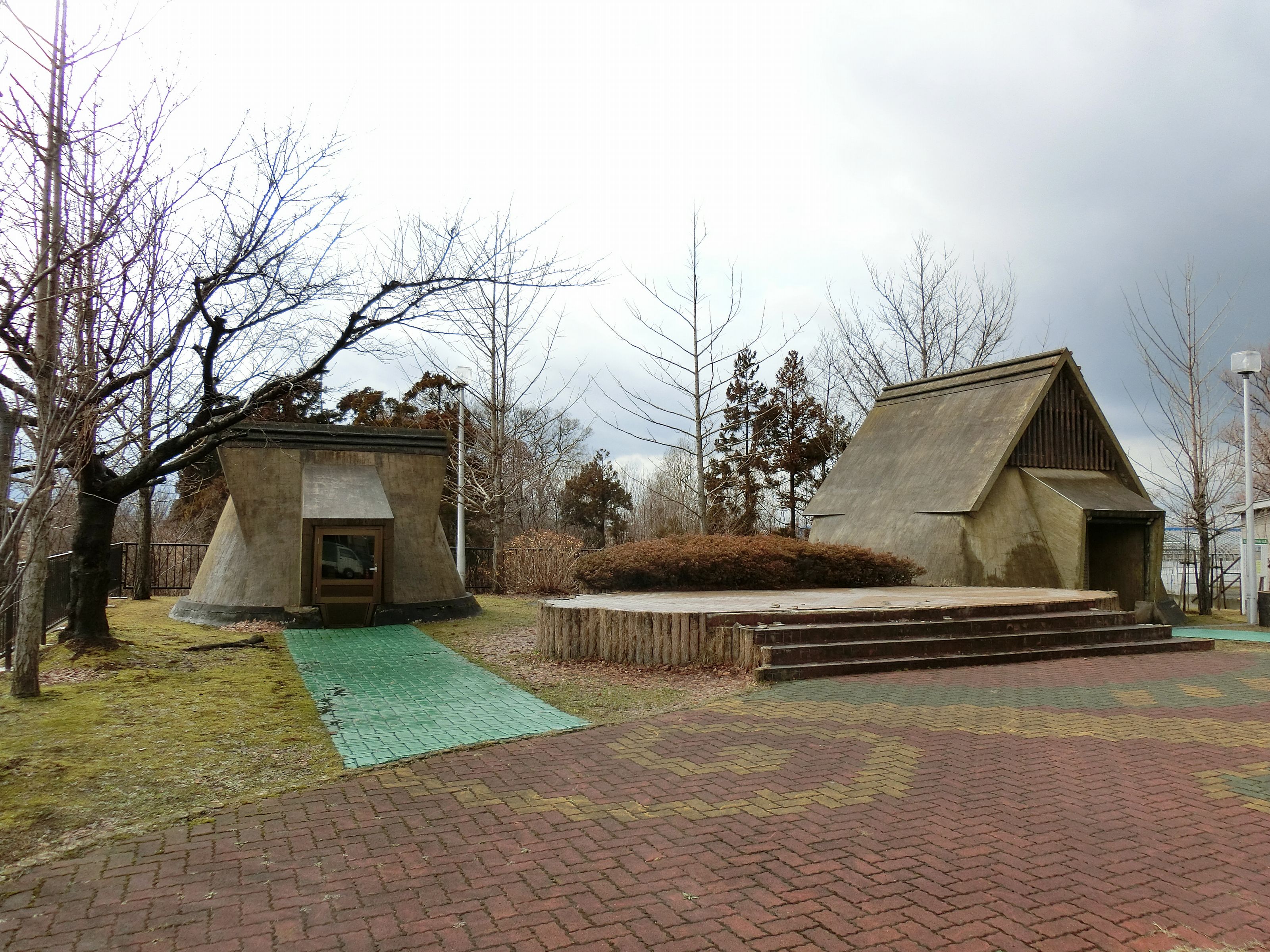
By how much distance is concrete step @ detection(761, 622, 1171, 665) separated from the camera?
10.1m

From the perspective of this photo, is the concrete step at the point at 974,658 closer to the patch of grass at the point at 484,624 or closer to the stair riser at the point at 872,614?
the stair riser at the point at 872,614

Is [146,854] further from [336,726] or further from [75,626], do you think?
[75,626]

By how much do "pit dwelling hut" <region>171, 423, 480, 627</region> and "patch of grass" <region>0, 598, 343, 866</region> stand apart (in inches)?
169

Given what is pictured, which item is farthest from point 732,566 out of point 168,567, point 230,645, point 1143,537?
point 168,567

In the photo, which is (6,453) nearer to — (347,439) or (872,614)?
(872,614)

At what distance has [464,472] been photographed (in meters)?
24.7

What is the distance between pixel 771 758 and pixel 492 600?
15.0 m

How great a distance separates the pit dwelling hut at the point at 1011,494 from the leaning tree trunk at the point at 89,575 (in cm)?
1496

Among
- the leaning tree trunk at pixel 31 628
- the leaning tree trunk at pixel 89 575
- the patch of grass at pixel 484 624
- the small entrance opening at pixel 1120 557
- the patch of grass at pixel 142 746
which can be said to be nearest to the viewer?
the patch of grass at pixel 142 746

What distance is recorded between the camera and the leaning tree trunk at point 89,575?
10.9 m

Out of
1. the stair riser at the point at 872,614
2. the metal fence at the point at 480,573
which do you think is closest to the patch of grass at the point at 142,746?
the stair riser at the point at 872,614

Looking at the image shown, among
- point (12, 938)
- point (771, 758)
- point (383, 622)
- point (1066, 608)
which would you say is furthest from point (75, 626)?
point (1066, 608)

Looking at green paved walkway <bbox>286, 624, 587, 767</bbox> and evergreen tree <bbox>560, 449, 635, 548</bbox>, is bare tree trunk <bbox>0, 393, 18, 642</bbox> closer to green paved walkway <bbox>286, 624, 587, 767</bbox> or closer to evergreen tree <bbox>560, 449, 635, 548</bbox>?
green paved walkway <bbox>286, 624, 587, 767</bbox>

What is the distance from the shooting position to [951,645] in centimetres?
1135
